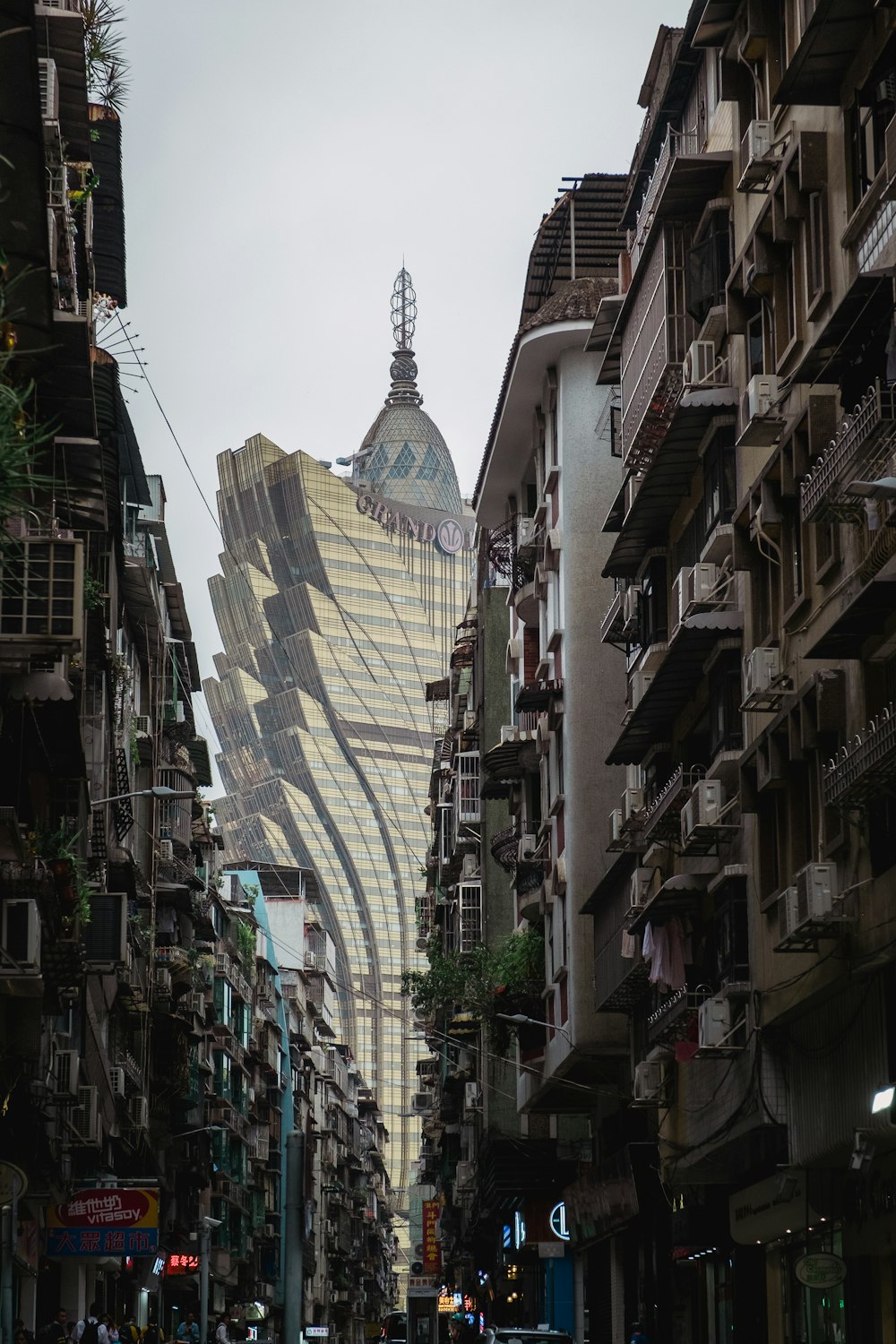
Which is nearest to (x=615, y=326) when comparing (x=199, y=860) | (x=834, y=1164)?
(x=834, y=1164)

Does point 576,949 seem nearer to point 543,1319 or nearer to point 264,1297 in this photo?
point 543,1319

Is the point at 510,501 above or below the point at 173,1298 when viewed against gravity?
above

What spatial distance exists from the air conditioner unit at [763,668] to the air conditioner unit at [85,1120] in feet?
69.0

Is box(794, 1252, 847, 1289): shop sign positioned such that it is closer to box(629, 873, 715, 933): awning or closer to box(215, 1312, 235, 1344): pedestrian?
box(629, 873, 715, 933): awning

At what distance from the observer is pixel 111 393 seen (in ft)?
121

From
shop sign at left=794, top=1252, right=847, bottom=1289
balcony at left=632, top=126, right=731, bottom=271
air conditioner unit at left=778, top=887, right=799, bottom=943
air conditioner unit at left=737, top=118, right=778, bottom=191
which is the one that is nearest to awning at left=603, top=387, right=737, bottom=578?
balcony at left=632, top=126, right=731, bottom=271

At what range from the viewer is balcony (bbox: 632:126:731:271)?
1024 inches

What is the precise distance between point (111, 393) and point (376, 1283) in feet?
535

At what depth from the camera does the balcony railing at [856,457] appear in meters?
16.9

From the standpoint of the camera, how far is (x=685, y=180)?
26.4 meters

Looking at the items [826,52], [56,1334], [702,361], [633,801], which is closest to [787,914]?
[702,361]

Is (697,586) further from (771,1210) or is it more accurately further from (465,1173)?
(465,1173)

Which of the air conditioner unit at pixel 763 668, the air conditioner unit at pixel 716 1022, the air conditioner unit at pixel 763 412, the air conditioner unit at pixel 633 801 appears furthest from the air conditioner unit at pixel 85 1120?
the air conditioner unit at pixel 763 412

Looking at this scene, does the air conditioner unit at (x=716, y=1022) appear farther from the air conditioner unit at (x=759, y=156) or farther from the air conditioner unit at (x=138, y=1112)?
the air conditioner unit at (x=138, y=1112)
